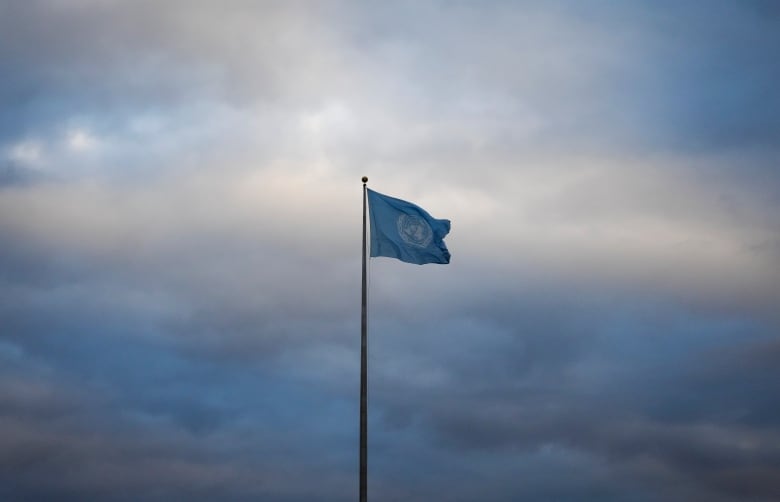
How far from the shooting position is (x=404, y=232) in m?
58.6

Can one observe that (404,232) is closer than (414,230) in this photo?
Yes

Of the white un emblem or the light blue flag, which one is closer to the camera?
the light blue flag

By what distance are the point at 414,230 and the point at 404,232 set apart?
0.71 metres

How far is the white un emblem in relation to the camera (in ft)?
192

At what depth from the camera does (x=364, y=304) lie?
5525 cm

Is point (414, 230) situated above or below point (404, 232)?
above

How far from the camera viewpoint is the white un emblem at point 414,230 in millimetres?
58594

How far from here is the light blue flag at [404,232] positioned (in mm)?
57562

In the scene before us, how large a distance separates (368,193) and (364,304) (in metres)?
6.95

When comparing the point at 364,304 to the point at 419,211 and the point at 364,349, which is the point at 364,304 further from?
the point at 419,211

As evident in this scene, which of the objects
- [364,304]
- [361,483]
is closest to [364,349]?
[364,304]

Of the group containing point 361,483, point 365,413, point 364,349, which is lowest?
point 361,483

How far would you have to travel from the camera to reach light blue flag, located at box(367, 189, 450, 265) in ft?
189

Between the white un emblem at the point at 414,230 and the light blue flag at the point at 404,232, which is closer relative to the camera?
the light blue flag at the point at 404,232
